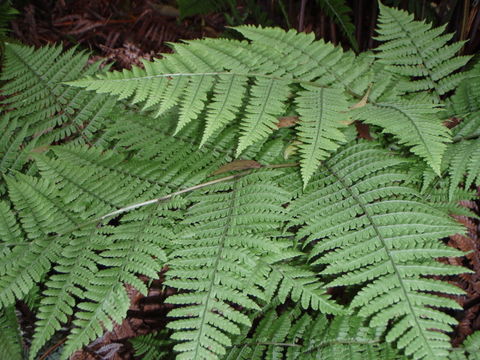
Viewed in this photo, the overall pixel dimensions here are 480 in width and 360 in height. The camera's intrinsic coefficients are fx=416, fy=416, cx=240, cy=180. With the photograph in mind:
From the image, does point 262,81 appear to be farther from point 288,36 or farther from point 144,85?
point 144,85

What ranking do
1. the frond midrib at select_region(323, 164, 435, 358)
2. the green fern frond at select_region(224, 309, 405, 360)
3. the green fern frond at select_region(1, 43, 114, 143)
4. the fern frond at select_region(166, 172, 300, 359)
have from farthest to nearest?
1. the green fern frond at select_region(1, 43, 114, 143)
2. the green fern frond at select_region(224, 309, 405, 360)
3. the fern frond at select_region(166, 172, 300, 359)
4. the frond midrib at select_region(323, 164, 435, 358)

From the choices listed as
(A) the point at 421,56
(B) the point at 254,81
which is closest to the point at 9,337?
(B) the point at 254,81

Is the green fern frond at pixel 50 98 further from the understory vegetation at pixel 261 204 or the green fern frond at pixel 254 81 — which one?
the green fern frond at pixel 254 81

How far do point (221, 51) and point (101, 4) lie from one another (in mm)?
3024

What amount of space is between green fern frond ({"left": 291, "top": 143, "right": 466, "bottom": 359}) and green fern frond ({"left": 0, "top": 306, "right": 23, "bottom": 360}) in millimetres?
1546

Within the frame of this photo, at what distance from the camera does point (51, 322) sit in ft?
5.30

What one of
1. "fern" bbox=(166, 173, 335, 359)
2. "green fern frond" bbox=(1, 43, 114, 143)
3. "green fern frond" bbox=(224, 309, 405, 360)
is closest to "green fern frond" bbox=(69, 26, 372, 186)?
"fern" bbox=(166, 173, 335, 359)

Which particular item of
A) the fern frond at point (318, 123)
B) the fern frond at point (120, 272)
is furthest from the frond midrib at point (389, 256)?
the fern frond at point (120, 272)

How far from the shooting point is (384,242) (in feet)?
5.24

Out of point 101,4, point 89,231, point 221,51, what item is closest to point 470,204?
point 221,51

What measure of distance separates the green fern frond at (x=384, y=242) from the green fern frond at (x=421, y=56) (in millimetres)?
533

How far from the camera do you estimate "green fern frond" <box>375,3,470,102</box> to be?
2.19 m

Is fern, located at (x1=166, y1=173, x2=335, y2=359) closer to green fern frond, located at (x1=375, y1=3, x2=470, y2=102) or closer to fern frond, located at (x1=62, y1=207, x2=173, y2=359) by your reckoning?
fern frond, located at (x1=62, y1=207, x2=173, y2=359)

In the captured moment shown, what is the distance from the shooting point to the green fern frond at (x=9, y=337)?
2.06m
